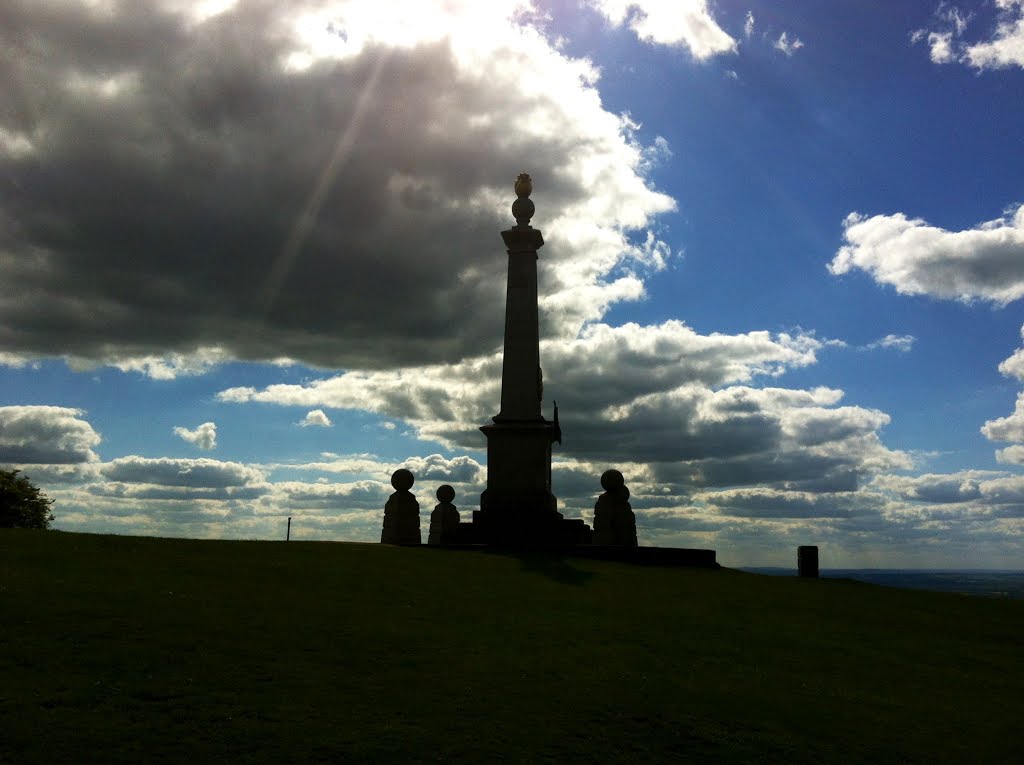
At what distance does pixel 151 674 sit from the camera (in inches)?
359

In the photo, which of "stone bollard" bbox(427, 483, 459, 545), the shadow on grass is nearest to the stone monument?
"stone bollard" bbox(427, 483, 459, 545)

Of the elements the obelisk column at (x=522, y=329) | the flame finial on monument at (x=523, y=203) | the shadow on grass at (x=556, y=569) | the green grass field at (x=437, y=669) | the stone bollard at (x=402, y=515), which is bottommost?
the green grass field at (x=437, y=669)

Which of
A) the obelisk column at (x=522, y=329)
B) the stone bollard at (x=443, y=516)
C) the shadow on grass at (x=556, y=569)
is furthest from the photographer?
the stone bollard at (x=443, y=516)

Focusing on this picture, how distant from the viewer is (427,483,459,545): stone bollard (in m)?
31.8

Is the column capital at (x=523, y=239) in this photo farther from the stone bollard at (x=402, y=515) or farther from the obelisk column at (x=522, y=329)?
the stone bollard at (x=402, y=515)

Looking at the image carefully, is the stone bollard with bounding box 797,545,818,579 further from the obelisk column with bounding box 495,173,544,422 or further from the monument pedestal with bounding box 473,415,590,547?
the obelisk column with bounding box 495,173,544,422

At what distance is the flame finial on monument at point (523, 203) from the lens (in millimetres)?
32188

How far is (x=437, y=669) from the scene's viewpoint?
10.6 m

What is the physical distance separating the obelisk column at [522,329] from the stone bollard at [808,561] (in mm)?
9867

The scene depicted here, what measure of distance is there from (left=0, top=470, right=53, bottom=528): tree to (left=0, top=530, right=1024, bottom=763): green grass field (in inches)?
793

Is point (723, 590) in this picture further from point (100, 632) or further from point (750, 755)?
point (100, 632)

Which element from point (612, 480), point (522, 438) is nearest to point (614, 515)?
point (612, 480)

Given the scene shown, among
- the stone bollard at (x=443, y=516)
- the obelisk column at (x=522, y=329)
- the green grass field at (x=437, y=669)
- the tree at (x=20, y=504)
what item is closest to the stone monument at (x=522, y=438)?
the obelisk column at (x=522, y=329)

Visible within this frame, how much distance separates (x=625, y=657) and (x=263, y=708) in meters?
5.54
